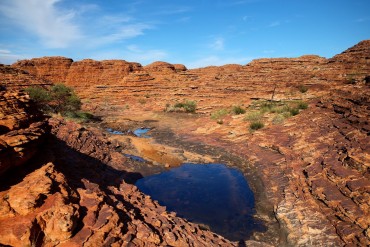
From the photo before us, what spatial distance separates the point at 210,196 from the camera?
448 inches

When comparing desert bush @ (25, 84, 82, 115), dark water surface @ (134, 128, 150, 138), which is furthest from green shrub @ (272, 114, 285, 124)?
desert bush @ (25, 84, 82, 115)

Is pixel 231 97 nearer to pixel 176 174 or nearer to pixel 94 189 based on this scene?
pixel 176 174

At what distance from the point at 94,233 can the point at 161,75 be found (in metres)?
52.8

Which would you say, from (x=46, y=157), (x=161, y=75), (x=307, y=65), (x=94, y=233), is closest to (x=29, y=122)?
(x=46, y=157)

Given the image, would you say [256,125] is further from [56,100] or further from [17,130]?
[56,100]

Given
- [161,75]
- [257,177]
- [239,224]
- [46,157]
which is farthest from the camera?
[161,75]

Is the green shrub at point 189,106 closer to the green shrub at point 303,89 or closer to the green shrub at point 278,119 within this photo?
the green shrub at point 303,89

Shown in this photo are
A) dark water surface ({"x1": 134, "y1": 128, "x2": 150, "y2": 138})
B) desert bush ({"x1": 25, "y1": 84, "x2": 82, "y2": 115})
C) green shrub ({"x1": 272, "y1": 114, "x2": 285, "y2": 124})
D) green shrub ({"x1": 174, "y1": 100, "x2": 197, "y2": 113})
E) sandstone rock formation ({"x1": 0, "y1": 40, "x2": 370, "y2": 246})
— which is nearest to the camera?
sandstone rock formation ({"x1": 0, "y1": 40, "x2": 370, "y2": 246})

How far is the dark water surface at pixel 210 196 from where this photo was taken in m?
9.14

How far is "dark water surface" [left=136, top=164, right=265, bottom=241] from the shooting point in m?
9.14

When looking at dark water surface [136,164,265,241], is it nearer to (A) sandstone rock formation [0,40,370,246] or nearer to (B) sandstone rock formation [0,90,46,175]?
(A) sandstone rock formation [0,40,370,246]

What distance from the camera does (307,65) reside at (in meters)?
41.4

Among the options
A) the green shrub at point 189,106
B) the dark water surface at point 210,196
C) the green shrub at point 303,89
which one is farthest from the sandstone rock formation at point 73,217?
the green shrub at point 189,106

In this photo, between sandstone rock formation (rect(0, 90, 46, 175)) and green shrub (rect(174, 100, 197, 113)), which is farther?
green shrub (rect(174, 100, 197, 113))
